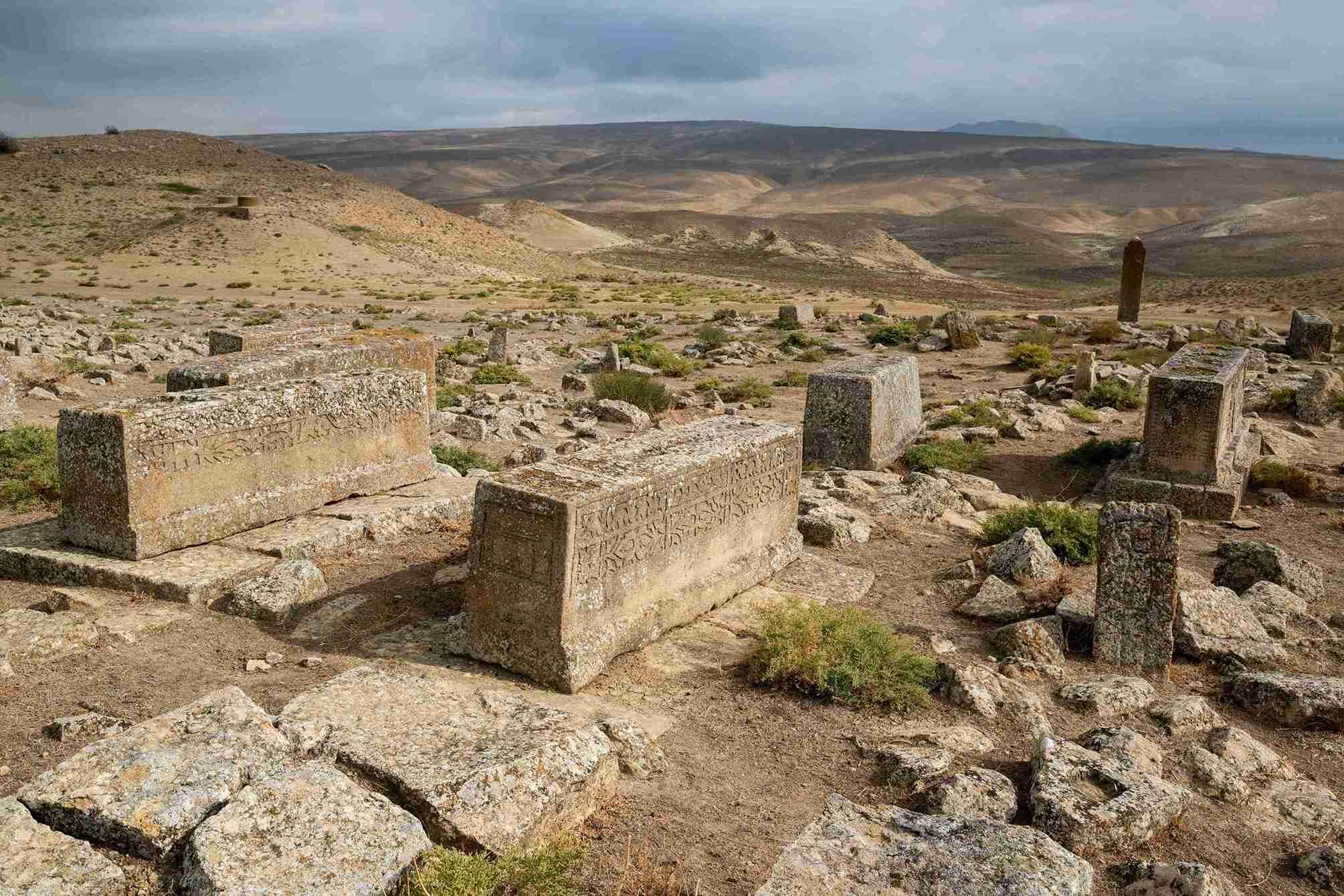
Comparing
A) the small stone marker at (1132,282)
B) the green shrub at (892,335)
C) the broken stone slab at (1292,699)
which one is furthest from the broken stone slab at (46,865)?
the small stone marker at (1132,282)

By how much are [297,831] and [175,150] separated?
70.1m

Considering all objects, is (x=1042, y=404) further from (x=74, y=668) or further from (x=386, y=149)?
(x=386, y=149)

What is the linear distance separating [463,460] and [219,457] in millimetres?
3340

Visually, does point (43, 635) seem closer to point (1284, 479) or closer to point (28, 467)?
point (28, 467)

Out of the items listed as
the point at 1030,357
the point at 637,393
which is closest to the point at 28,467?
the point at 637,393

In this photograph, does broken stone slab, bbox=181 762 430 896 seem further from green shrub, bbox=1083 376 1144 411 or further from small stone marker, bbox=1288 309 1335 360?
small stone marker, bbox=1288 309 1335 360

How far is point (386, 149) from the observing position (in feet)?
642

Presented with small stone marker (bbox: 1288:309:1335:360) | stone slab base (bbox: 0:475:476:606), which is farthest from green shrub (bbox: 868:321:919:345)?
stone slab base (bbox: 0:475:476:606)

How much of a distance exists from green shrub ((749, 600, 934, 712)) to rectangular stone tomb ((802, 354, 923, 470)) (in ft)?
16.6

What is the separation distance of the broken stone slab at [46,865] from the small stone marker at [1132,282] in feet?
86.2

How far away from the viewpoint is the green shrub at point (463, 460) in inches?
373

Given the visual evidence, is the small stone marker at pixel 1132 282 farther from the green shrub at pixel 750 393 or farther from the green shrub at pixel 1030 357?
the green shrub at pixel 750 393

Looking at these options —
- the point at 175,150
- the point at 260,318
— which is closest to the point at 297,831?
the point at 260,318

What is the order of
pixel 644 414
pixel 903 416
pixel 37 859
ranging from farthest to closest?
pixel 644 414, pixel 903 416, pixel 37 859
